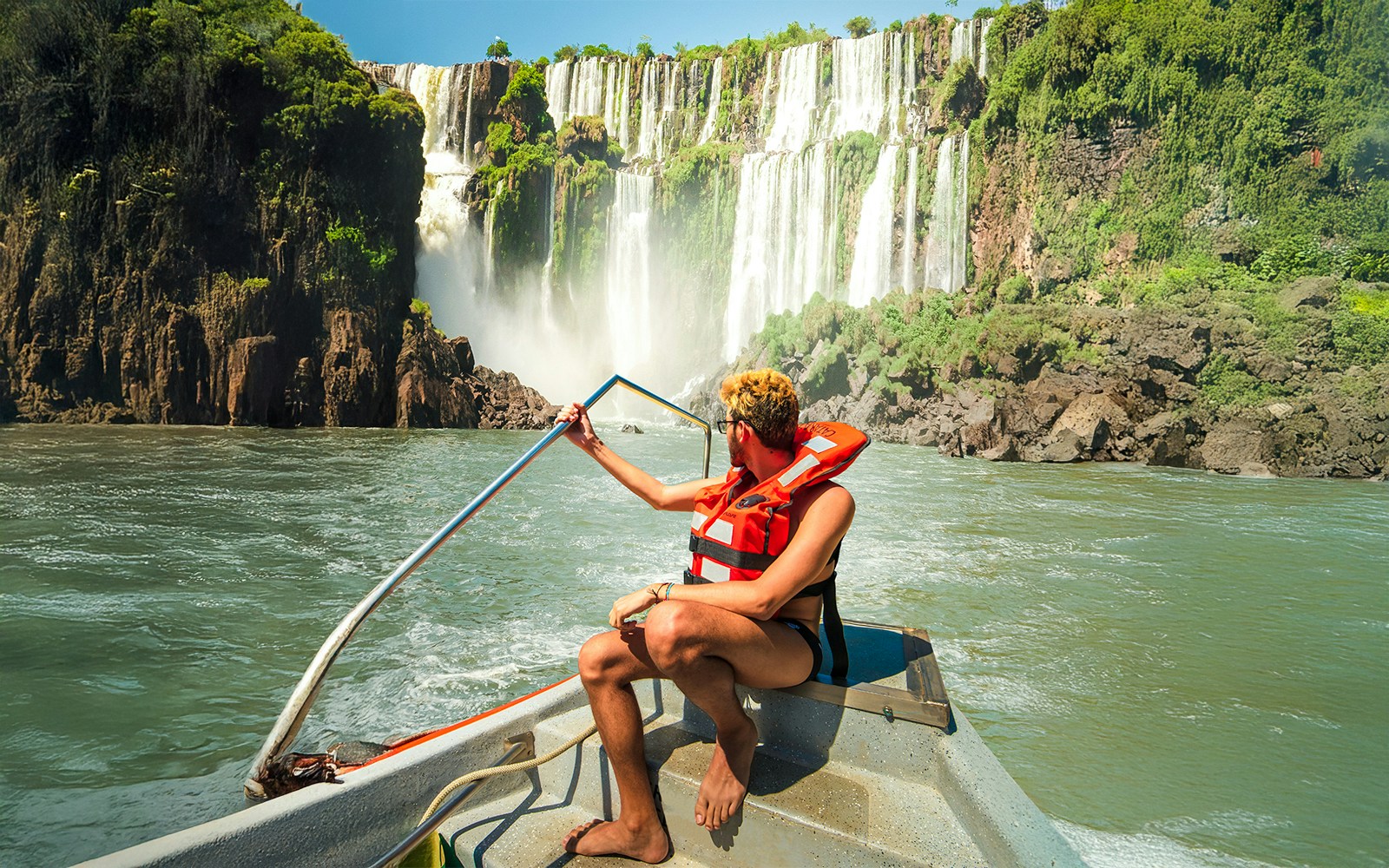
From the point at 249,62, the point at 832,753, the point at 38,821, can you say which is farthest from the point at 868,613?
the point at 249,62

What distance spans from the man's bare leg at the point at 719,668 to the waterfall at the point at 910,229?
35.4m

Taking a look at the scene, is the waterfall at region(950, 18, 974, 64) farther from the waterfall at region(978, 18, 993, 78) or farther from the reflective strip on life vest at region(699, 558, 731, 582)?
the reflective strip on life vest at region(699, 558, 731, 582)

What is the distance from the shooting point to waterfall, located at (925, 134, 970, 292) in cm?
3466

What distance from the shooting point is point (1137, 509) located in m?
13.2

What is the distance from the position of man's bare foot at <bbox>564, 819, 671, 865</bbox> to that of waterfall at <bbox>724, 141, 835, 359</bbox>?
1445 inches

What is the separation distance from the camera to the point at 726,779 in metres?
A: 2.38

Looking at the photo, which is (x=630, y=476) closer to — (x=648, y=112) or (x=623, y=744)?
(x=623, y=744)

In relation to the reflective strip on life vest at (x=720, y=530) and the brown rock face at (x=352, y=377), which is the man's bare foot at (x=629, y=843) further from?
the brown rock face at (x=352, y=377)

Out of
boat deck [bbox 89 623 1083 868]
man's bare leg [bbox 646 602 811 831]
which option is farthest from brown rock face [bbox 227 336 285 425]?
man's bare leg [bbox 646 602 811 831]

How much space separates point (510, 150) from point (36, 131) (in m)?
18.7

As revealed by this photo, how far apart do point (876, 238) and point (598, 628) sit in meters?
33.0

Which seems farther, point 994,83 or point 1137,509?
point 994,83

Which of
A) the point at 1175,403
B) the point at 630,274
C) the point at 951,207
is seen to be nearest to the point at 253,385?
the point at 630,274

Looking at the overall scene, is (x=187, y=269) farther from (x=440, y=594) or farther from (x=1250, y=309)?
(x=1250, y=309)
